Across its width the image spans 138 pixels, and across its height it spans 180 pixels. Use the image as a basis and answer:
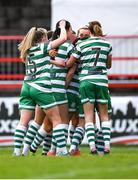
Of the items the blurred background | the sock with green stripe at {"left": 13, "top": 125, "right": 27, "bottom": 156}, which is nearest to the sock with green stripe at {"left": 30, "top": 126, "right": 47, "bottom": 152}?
the sock with green stripe at {"left": 13, "top": 125, "right": 27, "bottom": 156}

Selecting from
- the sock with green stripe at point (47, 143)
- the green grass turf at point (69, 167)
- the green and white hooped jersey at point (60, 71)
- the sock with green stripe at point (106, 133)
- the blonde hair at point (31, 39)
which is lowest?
the sock with green stripe at point (47, 143)

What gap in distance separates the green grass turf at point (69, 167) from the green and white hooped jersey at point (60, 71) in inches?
55.2

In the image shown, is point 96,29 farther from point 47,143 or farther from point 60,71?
point 47,143

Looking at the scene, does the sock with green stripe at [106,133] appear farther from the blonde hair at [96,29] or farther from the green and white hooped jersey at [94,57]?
the blonde hair at [96,29]

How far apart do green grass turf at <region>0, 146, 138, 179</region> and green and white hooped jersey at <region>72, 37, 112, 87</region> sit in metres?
1.34

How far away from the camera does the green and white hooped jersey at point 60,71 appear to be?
16812 mm

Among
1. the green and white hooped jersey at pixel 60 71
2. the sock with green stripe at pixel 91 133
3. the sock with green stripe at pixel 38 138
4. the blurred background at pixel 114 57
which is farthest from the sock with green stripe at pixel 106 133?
the blurred background at pixel 114 57

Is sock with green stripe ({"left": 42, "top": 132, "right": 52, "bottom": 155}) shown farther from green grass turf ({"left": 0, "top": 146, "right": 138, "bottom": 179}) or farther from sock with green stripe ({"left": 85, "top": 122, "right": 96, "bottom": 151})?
green grass turf ({"left": 0, "top": 146, "right": 138, "bottom": 179})

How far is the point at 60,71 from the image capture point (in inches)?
666

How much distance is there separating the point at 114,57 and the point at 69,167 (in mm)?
9169

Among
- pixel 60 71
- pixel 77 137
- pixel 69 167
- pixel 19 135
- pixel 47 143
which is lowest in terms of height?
pixel 47 143

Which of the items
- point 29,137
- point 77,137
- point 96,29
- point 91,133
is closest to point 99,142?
point 77,137

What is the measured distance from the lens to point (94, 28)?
16.8 m

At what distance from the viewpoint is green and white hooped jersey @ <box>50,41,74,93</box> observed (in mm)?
16812
